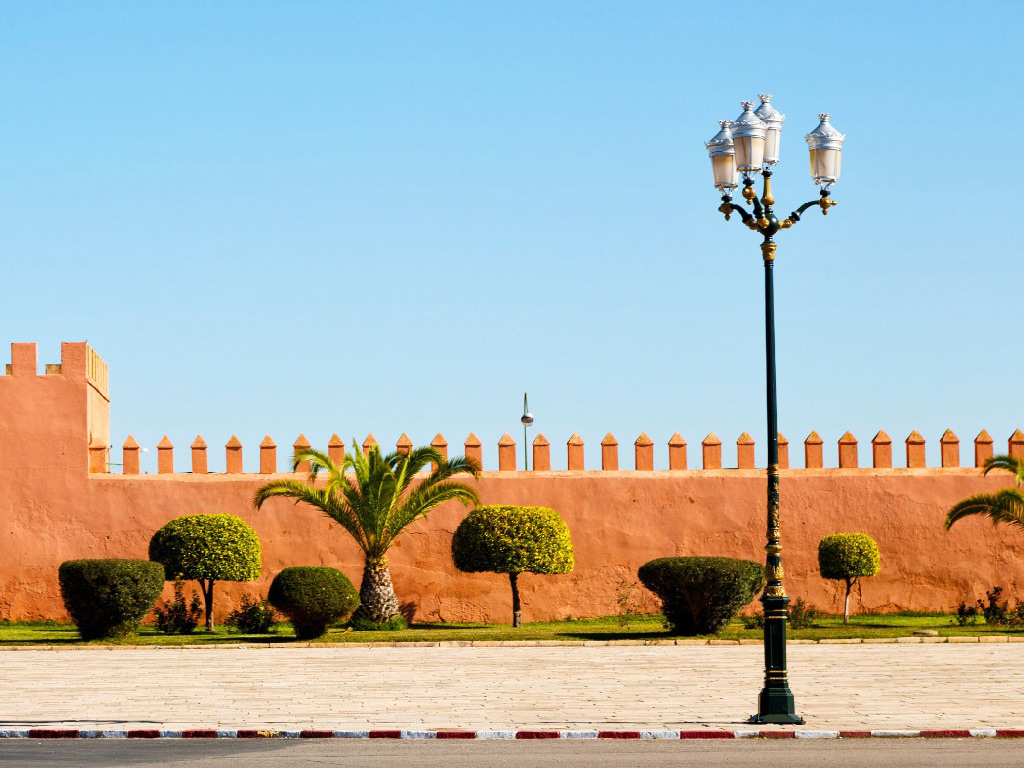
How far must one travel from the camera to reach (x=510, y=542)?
24656mm

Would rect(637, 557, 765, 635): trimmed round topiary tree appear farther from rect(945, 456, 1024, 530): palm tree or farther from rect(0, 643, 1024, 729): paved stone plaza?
rect(945, 456, 1024, 530): palm tree

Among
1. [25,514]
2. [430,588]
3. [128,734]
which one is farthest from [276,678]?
[25,514]

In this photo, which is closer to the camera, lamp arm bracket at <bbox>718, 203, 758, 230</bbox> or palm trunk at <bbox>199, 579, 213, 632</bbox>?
lamp arm bracket at <bbox>718, 203, 758, 230</bbox>

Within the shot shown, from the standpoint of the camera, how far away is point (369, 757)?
10477 millimetres

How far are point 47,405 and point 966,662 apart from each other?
673 inches

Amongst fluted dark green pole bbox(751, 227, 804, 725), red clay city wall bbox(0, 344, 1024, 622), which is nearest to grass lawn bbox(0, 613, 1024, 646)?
red clay city wall bbox(0, 344, 1024, 622)

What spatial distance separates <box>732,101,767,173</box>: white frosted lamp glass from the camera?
1266 centimetres

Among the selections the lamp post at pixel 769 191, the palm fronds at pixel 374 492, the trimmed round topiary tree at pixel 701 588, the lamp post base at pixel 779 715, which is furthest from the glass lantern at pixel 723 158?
the palm fronds at pixel 374 492

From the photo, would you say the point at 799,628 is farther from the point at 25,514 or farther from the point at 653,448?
the point at 25,514

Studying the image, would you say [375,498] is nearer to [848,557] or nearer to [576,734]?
[848,557]

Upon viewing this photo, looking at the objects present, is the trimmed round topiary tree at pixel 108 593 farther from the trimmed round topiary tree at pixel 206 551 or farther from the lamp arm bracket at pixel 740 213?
the lamp arm bracket at pixel 740 213

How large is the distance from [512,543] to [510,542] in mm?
39

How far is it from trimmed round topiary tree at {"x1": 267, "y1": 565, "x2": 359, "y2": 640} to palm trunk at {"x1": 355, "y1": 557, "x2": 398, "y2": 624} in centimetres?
210

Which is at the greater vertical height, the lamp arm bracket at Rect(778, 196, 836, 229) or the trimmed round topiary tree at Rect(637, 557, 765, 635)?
the lamp arm bracket at Rect(778, 196, 836, 229)
